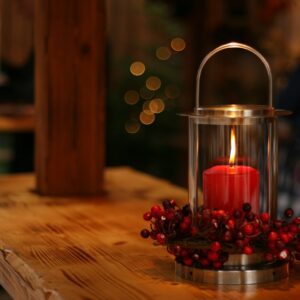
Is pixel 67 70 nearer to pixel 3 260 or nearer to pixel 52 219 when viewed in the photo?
pixel 52 219

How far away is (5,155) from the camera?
15.1 ft

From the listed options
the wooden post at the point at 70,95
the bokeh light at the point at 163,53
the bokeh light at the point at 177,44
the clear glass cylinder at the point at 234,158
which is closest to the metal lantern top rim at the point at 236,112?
the clear glass cylinder at the point at 234,158

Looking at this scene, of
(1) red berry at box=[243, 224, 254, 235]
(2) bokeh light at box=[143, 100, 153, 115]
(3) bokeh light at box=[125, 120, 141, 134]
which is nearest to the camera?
(1) red berry at box=[243, 224, 254, 235]

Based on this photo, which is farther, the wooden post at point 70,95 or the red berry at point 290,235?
the wooden post at point 70,95

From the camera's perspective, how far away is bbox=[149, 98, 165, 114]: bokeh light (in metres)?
5.97

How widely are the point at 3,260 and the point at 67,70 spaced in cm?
90

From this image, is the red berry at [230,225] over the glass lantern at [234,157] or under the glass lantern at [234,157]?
under

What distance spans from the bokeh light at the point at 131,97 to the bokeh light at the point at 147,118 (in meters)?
Answer: 0.11

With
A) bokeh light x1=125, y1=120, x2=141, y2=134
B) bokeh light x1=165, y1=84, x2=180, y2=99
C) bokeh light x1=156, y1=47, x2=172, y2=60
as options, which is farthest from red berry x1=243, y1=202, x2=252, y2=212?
bokeh light x1=156, y1=47, x2=172, y2=60

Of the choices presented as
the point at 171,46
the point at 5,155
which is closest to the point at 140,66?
the point at 171,46

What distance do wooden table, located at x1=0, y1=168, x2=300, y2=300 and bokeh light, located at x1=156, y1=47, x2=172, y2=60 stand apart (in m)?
4.43

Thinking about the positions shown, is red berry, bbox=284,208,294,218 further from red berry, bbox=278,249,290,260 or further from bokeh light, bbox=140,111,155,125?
bokeh light, bbox=140,111,155,125

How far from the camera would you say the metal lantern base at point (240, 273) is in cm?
130

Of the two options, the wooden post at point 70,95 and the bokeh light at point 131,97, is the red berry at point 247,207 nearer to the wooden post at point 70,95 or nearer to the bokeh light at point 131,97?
the wooden post at point 70,95
